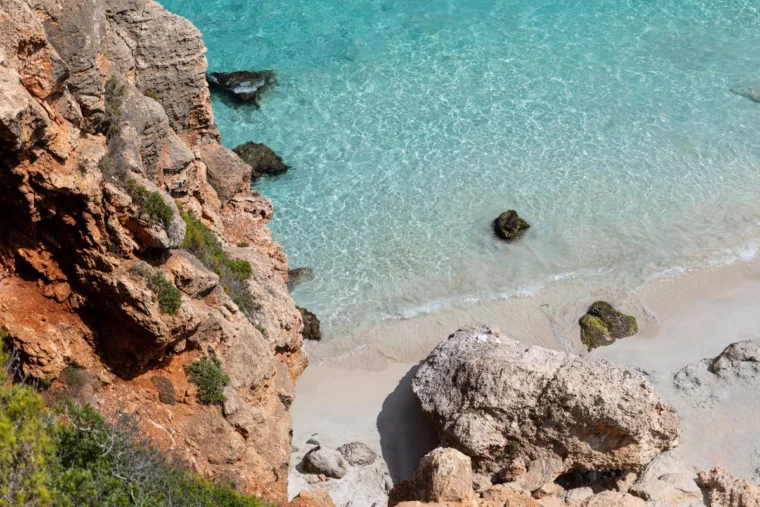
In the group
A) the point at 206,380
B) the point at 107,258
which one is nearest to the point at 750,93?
the point at 206,380

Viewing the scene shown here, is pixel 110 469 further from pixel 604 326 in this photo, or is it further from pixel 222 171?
pixel 604 326

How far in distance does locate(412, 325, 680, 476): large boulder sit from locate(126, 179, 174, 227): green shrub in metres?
10.8

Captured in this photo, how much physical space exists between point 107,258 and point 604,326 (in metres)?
18.6

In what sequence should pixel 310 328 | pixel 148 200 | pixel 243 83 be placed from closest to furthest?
pixel 148 200
pixel 310 328
pixel 243 83

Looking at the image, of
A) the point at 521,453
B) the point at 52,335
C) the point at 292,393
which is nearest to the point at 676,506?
the point at 521,453

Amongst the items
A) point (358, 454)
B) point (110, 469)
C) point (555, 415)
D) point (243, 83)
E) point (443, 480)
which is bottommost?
point (358, 454)

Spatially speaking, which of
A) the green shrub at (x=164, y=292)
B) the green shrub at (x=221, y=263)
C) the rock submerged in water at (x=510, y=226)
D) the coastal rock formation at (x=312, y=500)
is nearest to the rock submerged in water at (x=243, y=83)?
the rock submerged in water at (x=510, y=226)

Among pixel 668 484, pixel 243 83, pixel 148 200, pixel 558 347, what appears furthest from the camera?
pixel 243 83

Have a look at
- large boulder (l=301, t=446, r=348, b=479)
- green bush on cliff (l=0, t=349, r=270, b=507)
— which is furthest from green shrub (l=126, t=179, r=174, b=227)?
large boulder (l=301, t=446, r=348, b=479)

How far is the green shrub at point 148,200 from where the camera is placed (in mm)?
14773

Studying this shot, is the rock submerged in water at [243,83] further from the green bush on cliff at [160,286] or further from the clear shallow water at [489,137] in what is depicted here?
the green bush on cliff at [160,286]

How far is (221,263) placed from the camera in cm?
1939

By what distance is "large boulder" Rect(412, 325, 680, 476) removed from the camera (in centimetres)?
2055

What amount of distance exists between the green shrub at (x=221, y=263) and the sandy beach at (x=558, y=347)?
5.33 meters
